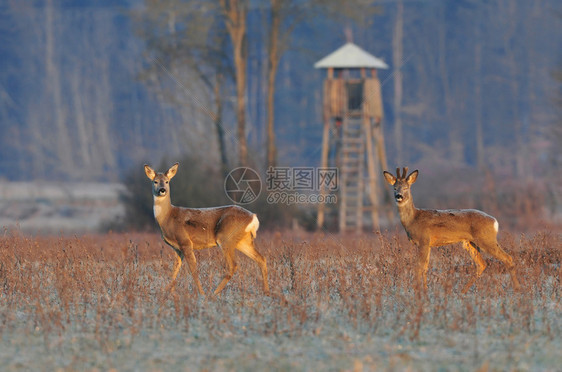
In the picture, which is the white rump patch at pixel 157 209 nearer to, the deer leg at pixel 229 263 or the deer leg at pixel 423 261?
the deer leg at pixel 229 263

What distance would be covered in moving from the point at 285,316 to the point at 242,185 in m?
15.7

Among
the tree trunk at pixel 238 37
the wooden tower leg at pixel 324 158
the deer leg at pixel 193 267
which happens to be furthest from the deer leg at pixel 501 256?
the tree trunk at pixel 238 37

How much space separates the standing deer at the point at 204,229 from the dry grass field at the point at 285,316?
1.32 feet

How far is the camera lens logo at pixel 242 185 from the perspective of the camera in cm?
2553

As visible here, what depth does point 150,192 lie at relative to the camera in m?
25.9

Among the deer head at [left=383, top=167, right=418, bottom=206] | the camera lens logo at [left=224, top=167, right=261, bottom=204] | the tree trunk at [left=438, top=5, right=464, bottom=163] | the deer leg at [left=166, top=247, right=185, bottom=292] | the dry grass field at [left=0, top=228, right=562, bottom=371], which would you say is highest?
the tree trunk at [left=438, top=5, right=464, bottom=163]

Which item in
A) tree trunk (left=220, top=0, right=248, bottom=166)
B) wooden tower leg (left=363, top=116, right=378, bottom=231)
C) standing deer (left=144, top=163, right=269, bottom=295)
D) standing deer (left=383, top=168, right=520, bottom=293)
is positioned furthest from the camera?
tree trunk (left=220, top=0, right=248, bottom=166)

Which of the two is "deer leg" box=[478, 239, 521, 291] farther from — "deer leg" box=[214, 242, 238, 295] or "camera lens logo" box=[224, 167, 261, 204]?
"camera lens logo" box=[224, 167, 261, 204]

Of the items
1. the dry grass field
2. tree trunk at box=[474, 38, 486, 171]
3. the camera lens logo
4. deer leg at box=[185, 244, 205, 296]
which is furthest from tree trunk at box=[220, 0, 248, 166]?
tree trunk at box=[474, 38, 486, 171]

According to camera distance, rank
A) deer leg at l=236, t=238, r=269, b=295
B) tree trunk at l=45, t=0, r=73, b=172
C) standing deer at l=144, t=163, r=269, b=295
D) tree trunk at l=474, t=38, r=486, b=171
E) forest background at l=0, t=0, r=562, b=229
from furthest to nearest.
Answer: tree trunk at l=45, t=0, r=73, b=172
forest background at l=0, t=0, r=562, b=229
tree trunk at l=474, t=38, r=486, b=171
deer leg at l=236, t=238, r=269, b=295
standing deer at l=144, t=163, r=269, b=295

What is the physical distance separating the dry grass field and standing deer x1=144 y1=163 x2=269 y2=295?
0.40m

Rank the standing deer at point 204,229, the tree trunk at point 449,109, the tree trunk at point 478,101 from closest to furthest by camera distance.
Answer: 1. the standing deer at point 204,229
2. the tree trunk at point 478,101
3. the tree trunk at point 449,109

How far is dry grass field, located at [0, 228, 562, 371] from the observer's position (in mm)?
9000

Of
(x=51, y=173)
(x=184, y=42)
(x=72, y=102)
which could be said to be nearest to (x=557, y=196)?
(x=184, y=42)
